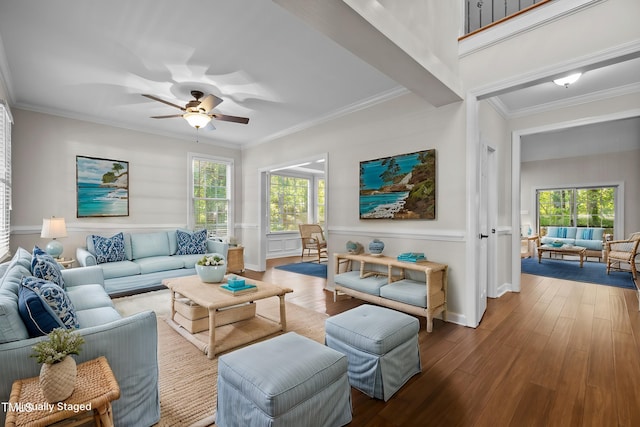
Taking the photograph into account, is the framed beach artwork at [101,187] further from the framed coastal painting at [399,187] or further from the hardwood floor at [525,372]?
the framed coastal painting at [399,187]

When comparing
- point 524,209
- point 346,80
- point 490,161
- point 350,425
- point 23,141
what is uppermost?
point 346,80

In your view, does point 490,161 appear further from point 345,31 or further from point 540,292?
point 345,31

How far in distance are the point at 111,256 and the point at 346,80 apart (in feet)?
13.9

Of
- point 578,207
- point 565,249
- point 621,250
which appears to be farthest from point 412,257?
point 578,207

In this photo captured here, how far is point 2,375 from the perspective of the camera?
134cm

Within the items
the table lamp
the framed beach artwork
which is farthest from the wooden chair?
the table lamp

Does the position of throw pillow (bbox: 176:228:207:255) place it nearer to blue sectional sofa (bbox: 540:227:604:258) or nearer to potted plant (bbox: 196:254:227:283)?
potted plant (bbox: 196:254:227:283)

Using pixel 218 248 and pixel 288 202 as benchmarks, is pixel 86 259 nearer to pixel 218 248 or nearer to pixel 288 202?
pixel 218 248

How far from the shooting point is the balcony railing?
11.9ft

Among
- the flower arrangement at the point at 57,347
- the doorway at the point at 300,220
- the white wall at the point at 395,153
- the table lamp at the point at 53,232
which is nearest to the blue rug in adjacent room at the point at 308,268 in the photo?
the doorway at the point at 300,220

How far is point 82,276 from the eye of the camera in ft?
10.8

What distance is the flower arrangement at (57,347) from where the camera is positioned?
1.24 metres

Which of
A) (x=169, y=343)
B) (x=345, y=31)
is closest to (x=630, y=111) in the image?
(x=345, y=31)

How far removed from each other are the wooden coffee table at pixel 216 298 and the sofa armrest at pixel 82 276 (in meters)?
0.85
